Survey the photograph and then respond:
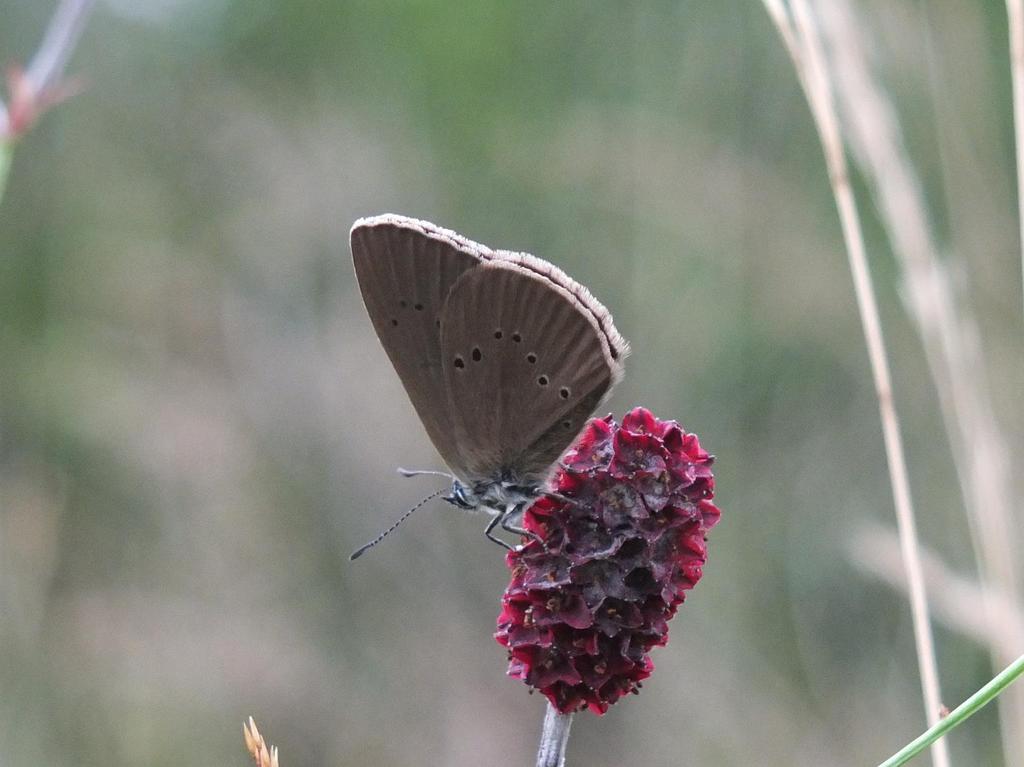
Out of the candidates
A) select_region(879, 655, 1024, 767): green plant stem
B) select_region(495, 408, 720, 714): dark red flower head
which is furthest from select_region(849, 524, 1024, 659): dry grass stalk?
select_region(879, 655, 1024, 767): green plant stem

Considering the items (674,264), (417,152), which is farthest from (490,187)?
(674,264)

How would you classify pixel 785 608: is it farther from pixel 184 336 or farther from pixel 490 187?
pixel 184 336

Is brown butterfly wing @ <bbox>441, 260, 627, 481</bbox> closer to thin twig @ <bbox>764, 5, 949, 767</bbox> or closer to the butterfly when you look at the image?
the butterfly

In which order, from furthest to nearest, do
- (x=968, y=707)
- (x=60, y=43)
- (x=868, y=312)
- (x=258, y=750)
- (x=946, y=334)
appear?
1. (x=946, y=334)
2. (x=868, y=312)
3. (x=60, y=43)
4. (x=258, y=750)
5. (x=968, y=707)

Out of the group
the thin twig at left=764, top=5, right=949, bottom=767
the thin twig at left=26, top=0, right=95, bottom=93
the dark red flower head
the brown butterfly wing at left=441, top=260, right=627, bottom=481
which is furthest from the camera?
the brown butterfly wing at left=441, top=260, right=627, bottom=481

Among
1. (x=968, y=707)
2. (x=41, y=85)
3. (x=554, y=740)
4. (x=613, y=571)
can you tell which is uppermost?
(x=41, y=85)

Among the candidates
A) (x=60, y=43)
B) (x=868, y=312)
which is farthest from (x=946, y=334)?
(x=60, y=43)

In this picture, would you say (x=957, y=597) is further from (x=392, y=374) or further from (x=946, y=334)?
(x=392, y=374)
